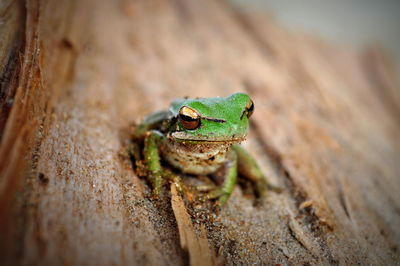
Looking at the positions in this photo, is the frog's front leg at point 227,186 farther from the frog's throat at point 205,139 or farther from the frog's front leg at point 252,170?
the frog's throat at point 205,139

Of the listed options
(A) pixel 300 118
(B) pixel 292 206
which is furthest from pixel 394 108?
(B) pixel 292 206

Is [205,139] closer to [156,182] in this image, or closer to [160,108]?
[156,182]

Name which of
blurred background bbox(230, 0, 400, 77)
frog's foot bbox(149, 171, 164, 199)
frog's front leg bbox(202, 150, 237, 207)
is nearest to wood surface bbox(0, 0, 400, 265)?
frog's foot bbox(149, 171, 164, 199)

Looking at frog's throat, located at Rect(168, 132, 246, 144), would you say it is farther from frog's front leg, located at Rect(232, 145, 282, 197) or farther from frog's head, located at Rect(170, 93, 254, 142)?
frog's front leg, located at Rect(232, 145, 282, 197)

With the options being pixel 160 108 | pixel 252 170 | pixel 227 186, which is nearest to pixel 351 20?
pixel 160 108

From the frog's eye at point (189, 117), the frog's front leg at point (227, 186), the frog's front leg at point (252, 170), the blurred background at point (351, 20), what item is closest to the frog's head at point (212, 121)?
the frog's eye at point (189, 117)

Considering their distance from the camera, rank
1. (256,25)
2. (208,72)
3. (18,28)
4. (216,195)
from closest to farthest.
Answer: (18,28) < (216,195) < (208,72) < (256,25)

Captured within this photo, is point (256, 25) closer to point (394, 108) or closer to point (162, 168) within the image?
point (394, 108)
